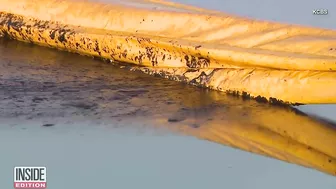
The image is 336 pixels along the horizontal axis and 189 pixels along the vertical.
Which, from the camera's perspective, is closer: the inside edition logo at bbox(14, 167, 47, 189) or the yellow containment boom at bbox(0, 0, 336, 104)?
the inside edition logo at bbox(14, 167, 47, 189)

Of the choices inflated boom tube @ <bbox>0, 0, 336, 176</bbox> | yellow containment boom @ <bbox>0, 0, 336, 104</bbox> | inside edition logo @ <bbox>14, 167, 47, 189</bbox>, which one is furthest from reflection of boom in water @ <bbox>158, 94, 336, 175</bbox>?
inside edition logo @ <bbox>14, 167, 47, 189</bbox>

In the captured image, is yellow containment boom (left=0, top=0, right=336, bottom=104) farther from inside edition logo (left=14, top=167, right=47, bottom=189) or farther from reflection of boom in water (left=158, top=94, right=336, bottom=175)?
inside edition logo (left=14, top=167, right=47, bottom=189)

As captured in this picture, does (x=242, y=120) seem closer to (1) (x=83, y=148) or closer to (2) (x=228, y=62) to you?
(2) (x=228, y=62)

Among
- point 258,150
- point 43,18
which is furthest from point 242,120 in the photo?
point 43,18

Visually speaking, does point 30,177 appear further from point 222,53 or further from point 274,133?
point 222,53

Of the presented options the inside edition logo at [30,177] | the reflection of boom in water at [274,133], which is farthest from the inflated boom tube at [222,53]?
the inside edition logo at [30,177]

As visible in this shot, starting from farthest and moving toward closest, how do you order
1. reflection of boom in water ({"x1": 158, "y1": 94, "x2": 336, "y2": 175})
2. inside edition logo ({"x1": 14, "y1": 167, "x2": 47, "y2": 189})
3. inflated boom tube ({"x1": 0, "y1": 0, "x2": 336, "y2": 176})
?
inflated boom tube ({"x1": 0, "y1": 0, "x2": 336, "y2": 176}) → reflection of boom in water ({"x1": 158, "y1": 94, "x2": 336, "y2": 175}) → inside edition logo ({"x1": 14, "y1": 167, "x2": 47, "y2": 189})
